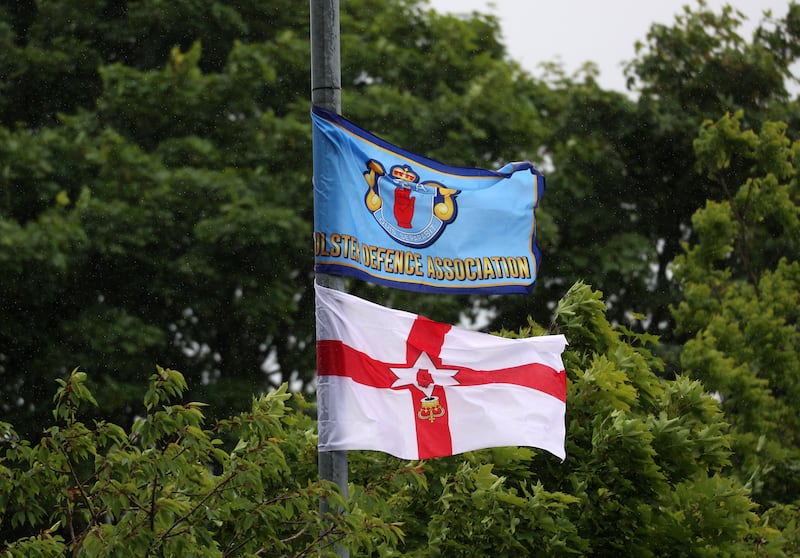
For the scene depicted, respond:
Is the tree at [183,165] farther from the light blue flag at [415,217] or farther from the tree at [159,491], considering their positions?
the tree at [159,491]

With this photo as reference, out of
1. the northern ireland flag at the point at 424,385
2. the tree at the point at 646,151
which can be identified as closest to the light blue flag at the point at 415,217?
the northern ireland flag at the point at 424,385

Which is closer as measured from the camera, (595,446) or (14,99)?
(595,446)

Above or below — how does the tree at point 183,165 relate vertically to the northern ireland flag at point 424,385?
above

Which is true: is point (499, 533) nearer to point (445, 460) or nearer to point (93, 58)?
point (445, 460)

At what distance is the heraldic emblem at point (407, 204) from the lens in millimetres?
9375

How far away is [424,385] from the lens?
31.1 feet

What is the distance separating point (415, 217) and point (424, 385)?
1.22 meters

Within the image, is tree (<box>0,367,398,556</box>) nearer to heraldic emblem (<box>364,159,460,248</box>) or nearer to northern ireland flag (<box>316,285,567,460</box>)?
northern ireland flag (<box>316,285,567,460</box>)

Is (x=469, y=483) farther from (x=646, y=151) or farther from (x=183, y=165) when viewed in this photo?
(x=646, y=151)

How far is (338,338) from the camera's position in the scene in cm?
894

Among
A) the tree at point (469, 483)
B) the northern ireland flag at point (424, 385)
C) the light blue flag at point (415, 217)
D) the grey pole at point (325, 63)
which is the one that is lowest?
the tree at point (469, 483)

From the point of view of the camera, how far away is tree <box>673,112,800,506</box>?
1858cm

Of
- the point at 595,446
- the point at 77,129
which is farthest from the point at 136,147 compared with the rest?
the point at 595,446

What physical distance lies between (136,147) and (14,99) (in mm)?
3624
